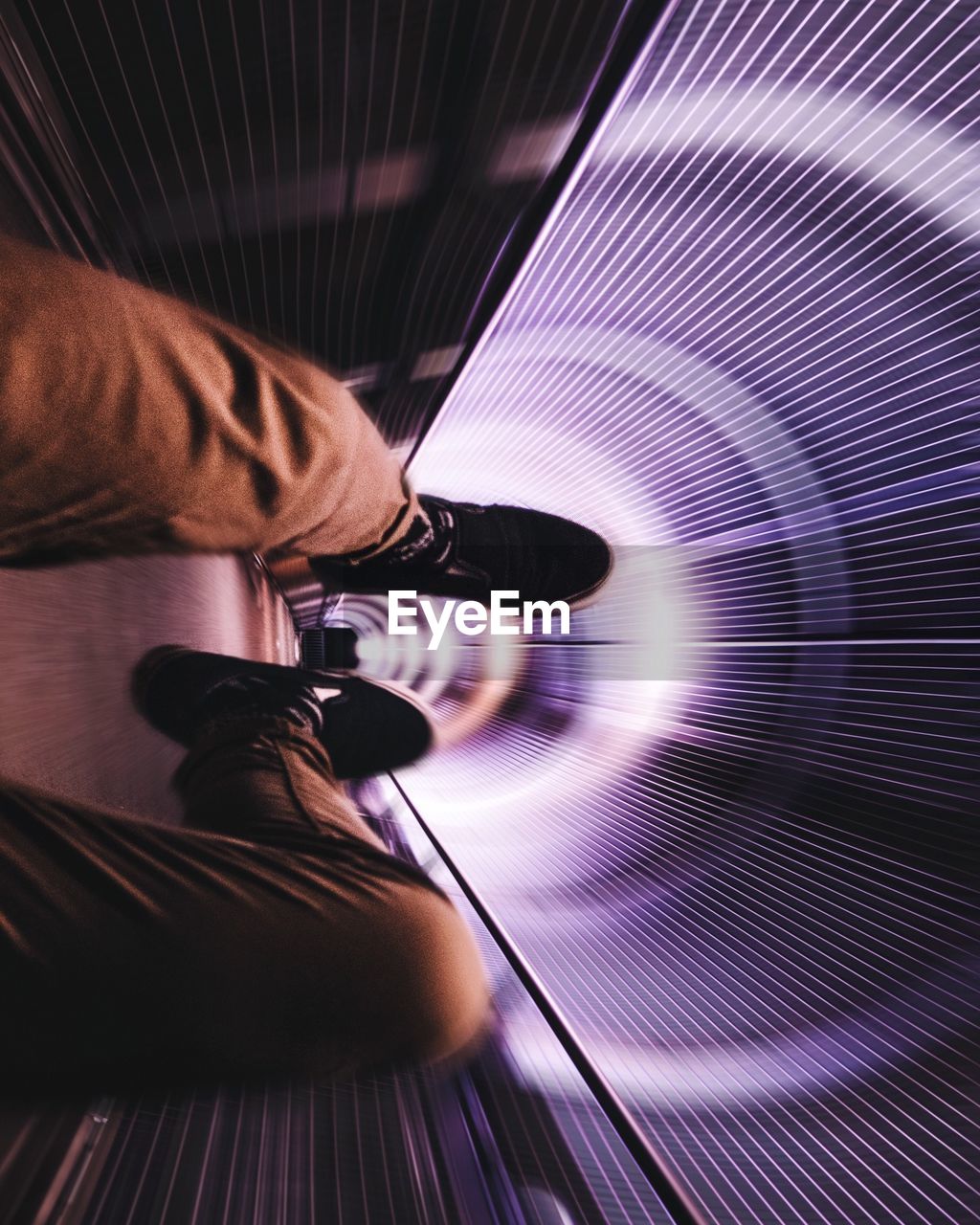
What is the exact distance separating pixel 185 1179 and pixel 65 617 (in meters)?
0.71

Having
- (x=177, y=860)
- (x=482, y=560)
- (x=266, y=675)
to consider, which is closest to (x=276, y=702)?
(x=266, y=675)

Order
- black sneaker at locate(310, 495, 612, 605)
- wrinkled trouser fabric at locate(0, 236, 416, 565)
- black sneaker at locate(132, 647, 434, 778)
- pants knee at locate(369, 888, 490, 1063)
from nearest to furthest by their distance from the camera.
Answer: wrinkled trouser fabric at locate(0, 236, 416, 565), pants knee at locate(369, 888, 490, 1063), black sneaker at locate(310, 495, 612, 605), black sneaker at locate(132, 647, 434, 778)

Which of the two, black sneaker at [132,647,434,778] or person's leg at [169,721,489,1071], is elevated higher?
black sneaker at [132,647,434,778]

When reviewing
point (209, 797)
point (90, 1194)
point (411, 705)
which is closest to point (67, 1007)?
point (90, 1194)

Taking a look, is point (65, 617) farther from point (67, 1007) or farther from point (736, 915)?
point (736, 915)

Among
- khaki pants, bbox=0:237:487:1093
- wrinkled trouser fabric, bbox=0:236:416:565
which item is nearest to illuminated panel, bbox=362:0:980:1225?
khaki pants, bbox=0:237:487:1093

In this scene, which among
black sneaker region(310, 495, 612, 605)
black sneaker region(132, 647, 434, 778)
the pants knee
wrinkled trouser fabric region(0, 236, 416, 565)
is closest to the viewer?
wrinkled trouser fabric region(0, 236, 416, 565)

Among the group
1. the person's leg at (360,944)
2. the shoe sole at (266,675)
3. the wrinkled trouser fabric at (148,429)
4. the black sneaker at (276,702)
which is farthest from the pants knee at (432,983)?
the shoe sole at (266,675)

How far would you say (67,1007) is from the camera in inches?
16.2

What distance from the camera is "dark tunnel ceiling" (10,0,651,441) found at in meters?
0.55

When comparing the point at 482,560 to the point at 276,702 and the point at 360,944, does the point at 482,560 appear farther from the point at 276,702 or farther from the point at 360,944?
the point at 360,944

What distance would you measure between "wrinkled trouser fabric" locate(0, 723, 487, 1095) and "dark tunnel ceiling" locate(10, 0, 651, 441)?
0.58m

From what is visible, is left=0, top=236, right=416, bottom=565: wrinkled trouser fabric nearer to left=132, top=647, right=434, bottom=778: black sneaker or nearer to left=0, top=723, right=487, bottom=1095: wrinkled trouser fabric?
left=0, top=723, right=487, bottom=1095: wrinkled trouser fabric

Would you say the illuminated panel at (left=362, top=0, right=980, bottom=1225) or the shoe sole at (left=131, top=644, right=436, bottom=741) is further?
the shoe sole at (left=131, top=644, right=436, bottom=741)
